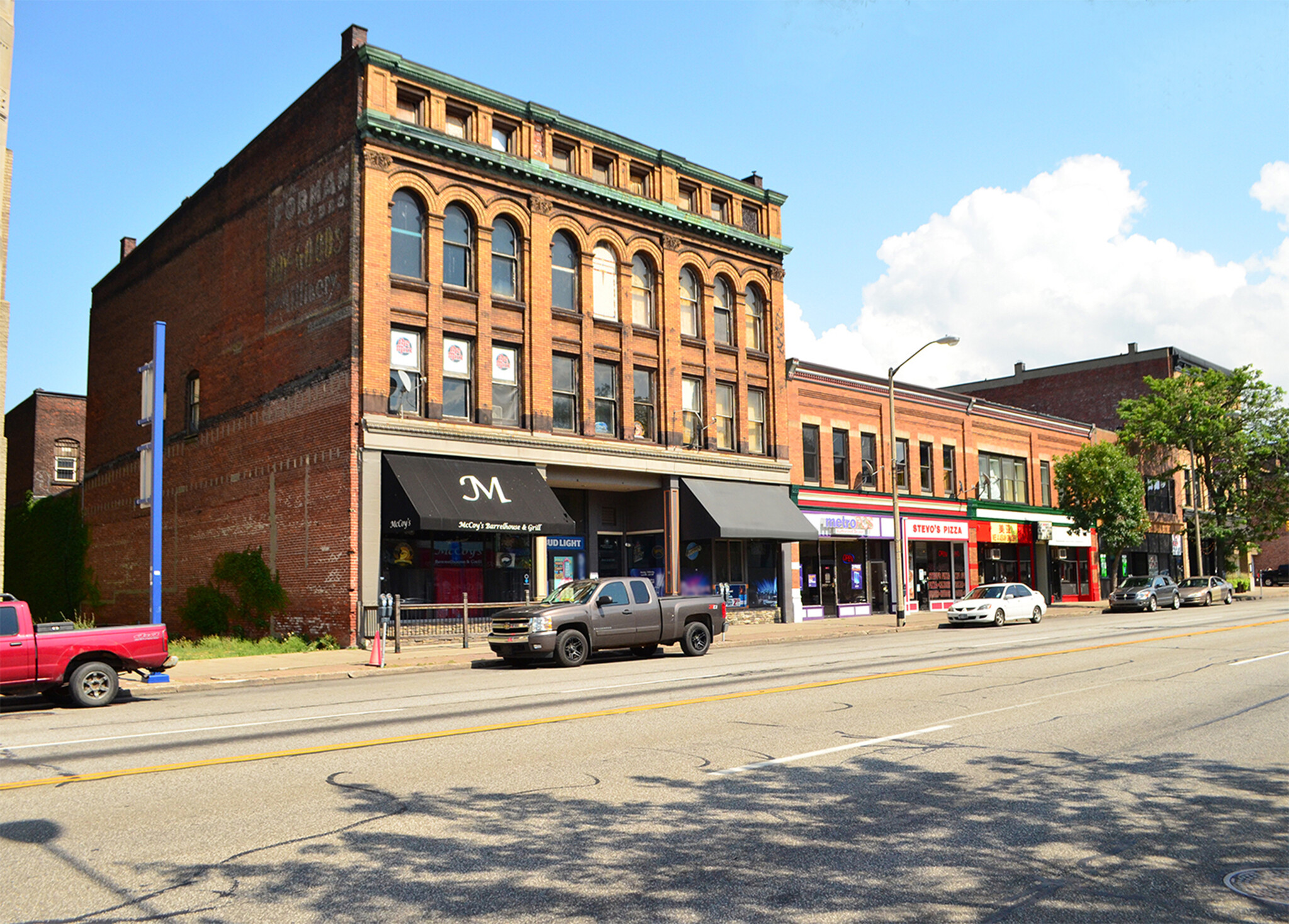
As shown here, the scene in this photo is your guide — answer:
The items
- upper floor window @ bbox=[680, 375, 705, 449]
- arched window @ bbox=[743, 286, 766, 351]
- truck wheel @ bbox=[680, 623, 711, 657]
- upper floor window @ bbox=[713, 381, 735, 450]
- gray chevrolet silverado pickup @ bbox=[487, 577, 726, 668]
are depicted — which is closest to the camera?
gray chevrolet silverado pickup @ bbox=[487, 577, 726, 668]

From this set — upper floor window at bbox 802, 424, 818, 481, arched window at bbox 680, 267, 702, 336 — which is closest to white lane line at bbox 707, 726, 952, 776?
arched window at bbox 680, 267, 702, 336

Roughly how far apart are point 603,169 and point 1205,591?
111 feet

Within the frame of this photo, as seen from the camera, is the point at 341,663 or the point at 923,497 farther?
the point at 923,497

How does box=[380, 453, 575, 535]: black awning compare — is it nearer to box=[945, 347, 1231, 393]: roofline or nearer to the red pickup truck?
the red pickup truck

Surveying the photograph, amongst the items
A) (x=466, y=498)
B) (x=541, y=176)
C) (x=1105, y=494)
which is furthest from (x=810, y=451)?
(x=466, y=498)

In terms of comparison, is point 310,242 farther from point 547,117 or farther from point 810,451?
point 810,451

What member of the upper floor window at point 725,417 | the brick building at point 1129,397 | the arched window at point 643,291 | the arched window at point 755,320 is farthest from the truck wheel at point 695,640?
the brick building at point 1129,397

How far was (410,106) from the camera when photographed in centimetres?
2770

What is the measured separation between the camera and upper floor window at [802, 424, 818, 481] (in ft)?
125

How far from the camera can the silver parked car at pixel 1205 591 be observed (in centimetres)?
4612

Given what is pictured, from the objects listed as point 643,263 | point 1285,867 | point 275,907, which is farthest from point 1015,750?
point 643,263

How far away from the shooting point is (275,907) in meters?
5.11

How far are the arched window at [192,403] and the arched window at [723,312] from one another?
56.6 ft

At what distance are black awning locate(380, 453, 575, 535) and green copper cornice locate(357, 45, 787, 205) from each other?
399 inches
